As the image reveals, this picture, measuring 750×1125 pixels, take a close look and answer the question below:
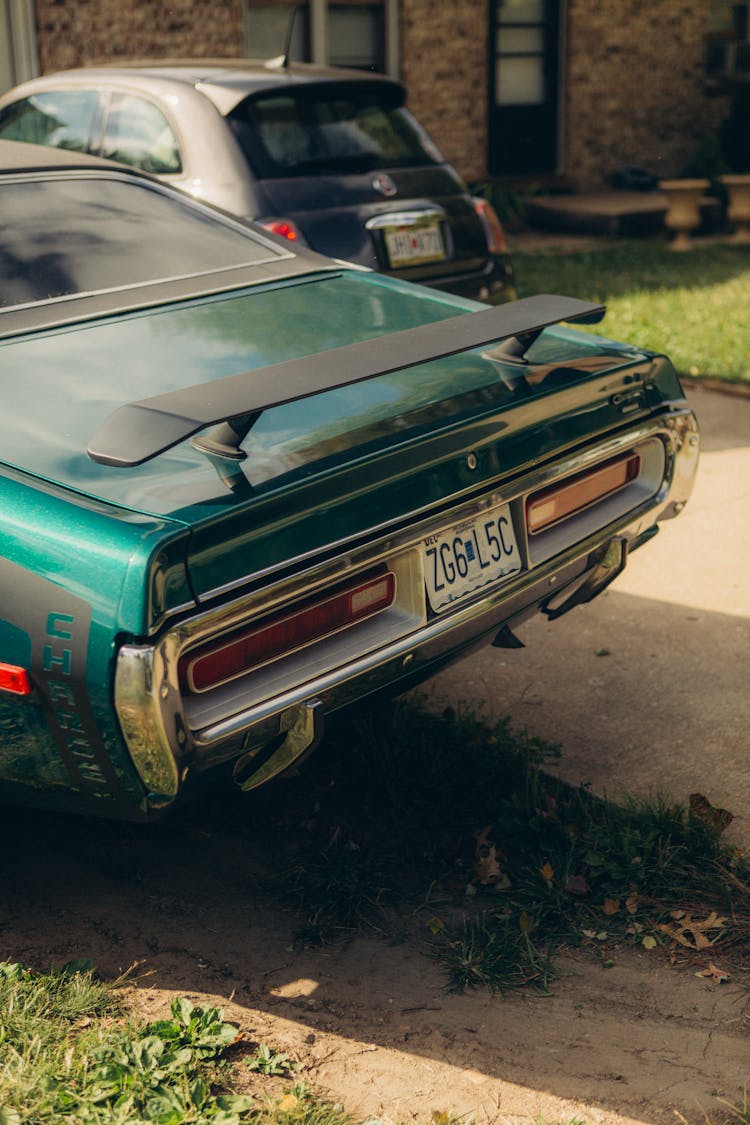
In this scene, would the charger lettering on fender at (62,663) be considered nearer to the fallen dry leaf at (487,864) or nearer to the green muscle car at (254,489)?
the green muscle car at (254,489)

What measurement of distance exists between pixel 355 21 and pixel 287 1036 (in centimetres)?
1271

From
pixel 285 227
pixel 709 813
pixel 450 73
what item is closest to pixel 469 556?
pixel 709 813

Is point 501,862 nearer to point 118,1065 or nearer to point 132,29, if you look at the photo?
point 118,1065

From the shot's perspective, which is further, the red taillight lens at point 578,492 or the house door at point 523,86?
the house door at point 523,86

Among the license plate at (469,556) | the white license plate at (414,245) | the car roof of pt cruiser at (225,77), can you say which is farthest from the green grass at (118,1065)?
the car roof of pt cruiser at (225,77)

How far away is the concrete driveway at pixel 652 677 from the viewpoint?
11.7 ft

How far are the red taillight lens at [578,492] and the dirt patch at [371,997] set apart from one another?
993 millimetres

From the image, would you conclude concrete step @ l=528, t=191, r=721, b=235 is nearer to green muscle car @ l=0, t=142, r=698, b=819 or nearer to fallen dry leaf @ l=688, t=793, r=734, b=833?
green muscle car @ l=0, t=142, r=698, b=819

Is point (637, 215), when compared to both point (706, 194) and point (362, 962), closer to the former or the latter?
point (706, 194)

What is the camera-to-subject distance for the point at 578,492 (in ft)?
10.7

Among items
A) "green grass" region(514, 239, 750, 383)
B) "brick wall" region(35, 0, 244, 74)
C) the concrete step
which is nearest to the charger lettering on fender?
"green grass" region(514, 239, 750, 383)

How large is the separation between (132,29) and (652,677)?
9.88 m

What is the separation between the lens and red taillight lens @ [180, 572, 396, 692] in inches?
93.7

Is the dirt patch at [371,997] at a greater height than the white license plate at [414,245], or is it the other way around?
the white license plate at [414,245]
